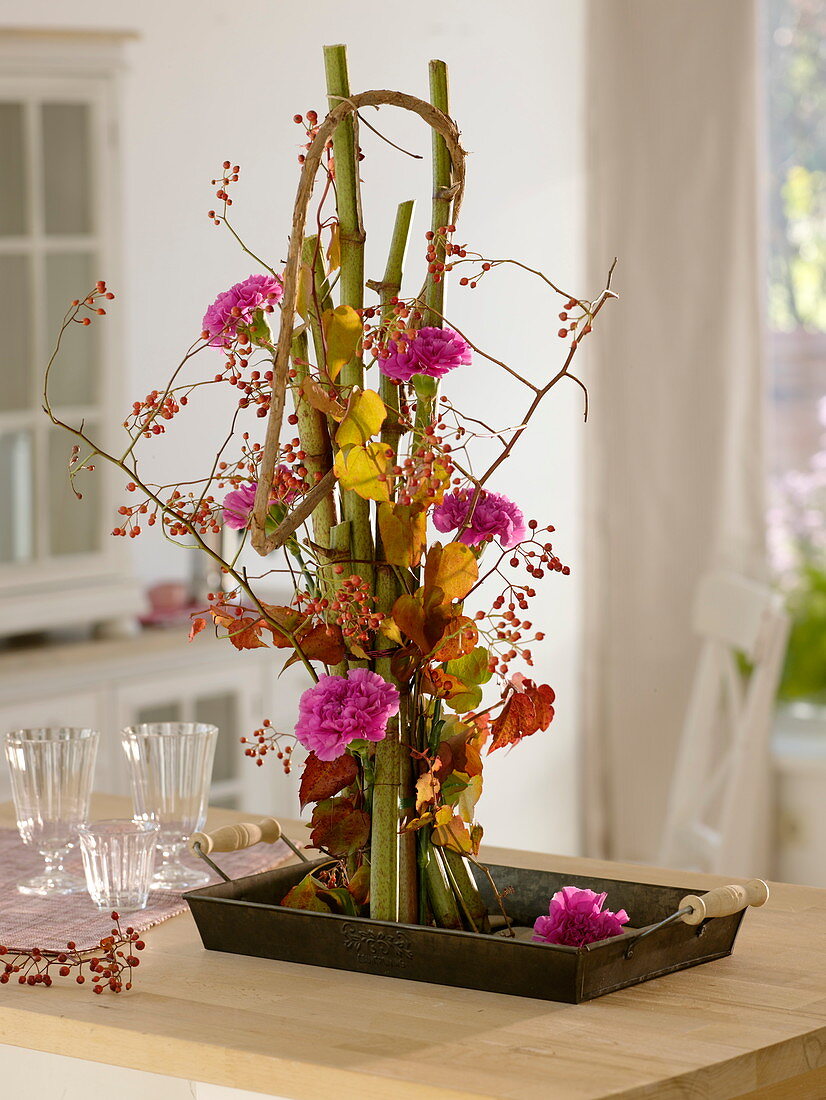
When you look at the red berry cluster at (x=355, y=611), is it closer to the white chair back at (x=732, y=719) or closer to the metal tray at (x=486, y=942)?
the metal tray at (x=486, y=942)

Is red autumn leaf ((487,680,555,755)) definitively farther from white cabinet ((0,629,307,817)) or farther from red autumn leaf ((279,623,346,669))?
white cabinet ((0,629,307,817))

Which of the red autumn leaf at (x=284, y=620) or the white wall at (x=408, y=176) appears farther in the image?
the white wall at (x=408, y=176)

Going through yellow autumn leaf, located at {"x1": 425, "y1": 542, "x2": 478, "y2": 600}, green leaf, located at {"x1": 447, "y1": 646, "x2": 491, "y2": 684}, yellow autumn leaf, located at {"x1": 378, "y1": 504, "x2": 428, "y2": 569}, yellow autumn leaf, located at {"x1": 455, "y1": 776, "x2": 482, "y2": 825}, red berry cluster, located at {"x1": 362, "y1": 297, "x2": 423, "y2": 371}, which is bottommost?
yellow autumn leaf, located at {"x1": 455, "y1": 776, "x2": 482, "y2": 825}

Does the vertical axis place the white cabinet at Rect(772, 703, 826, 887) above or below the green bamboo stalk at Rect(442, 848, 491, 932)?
below

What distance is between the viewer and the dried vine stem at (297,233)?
1.19m

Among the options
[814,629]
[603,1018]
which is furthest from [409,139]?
[603,1018]

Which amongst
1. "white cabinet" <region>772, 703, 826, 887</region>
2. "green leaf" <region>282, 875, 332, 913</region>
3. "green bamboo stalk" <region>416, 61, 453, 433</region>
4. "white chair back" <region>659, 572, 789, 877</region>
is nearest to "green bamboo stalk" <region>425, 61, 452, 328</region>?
"green bamboo stalk" <region>416, 61, 453, 433</region>

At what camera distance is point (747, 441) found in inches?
165

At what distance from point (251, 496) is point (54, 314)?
74.5 inches

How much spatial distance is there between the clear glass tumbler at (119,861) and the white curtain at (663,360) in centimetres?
294

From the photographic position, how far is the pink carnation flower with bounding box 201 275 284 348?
1.25 m

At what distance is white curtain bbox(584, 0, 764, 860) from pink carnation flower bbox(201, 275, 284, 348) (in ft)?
9.86

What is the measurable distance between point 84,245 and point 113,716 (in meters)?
0.89

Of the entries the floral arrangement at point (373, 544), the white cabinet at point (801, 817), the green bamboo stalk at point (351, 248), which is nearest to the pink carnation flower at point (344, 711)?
the floral arrangement at point (373, 544)
